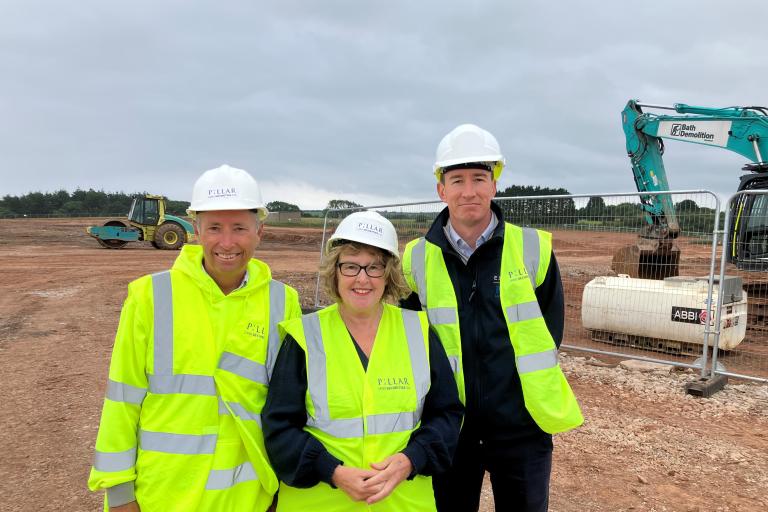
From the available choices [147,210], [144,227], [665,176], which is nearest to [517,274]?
[665,176]

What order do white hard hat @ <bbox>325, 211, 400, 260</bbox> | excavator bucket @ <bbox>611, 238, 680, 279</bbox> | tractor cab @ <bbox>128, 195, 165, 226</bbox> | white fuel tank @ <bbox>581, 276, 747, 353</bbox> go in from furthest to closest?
tractor cab @ <bbox>128, 195, 165, 226</bbox> < excavator bucket @ <bbox>611, 238, 680, 279</bbox> < white fuel tank @ <bbox>581, 276, 747, 353</bbox> < white hard hat @ <bbox>325, 211, 400, 260</bbox>

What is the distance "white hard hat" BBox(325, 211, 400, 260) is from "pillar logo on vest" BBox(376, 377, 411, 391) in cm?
55

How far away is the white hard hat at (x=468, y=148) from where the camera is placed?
8.09 feet

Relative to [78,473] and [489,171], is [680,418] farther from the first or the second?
[78,473]

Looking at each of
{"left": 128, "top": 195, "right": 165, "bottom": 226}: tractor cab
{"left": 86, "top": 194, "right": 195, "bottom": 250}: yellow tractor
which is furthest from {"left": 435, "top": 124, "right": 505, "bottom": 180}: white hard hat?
{"left": 128, "top": 195, "right": 165, "bottom": 226}: tractor cab

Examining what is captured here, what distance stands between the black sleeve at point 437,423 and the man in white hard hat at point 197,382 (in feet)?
1.98

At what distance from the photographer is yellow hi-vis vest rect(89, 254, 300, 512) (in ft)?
6.81

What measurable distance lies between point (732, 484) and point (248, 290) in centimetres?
430

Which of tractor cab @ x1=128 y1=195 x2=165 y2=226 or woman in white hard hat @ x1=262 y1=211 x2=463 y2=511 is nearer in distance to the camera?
woman in white hard hat @ x1=262 y1=211 x2=463 y2=511

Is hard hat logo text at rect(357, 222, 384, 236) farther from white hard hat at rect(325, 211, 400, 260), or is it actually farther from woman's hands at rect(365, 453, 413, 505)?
woman's hands at rect(365, 453, 413, 505)

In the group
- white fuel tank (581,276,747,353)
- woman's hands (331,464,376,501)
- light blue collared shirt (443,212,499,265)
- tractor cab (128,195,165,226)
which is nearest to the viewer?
woman's hands (331,464,376,501)

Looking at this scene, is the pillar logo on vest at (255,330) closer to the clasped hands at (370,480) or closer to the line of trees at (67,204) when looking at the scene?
the clasped hands at (370,480)

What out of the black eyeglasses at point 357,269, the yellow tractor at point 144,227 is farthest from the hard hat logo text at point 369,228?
the yellow tractor at point 144,227

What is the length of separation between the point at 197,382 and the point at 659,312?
7884 millimetres
